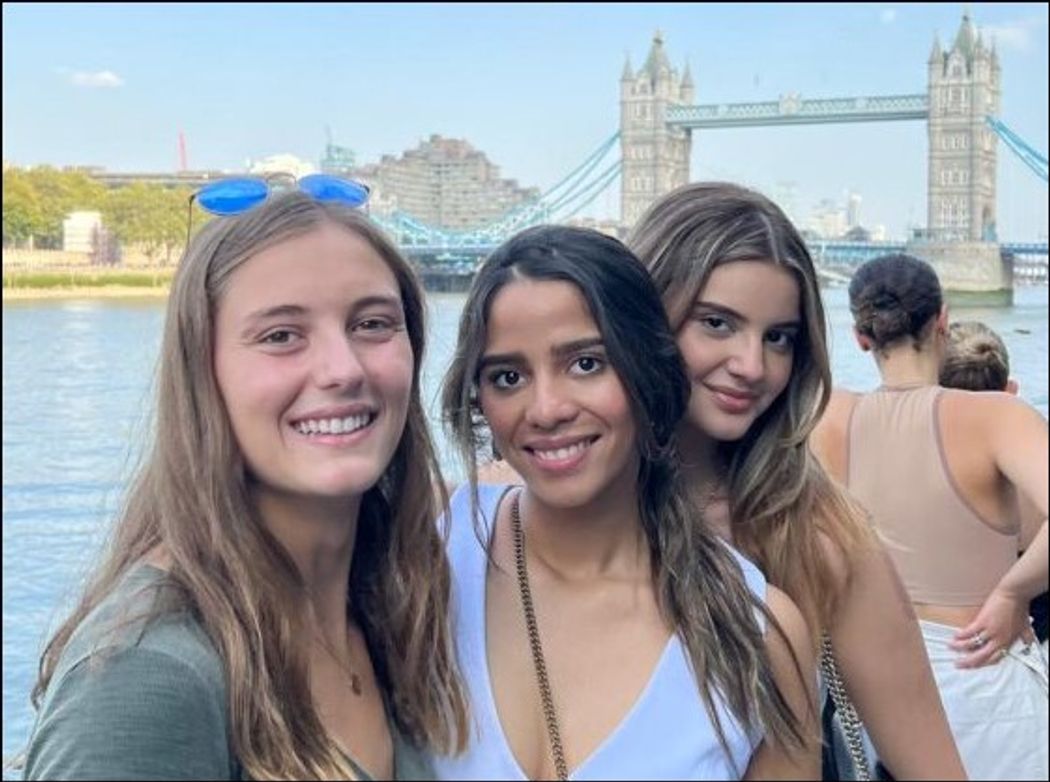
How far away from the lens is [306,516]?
97 cm

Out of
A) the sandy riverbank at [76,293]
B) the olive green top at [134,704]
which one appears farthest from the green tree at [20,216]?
the olive green top at [134,704]

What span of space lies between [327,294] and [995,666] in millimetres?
1107

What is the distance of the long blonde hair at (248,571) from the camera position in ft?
2.83

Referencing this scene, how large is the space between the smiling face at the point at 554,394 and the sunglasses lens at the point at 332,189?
131 mm

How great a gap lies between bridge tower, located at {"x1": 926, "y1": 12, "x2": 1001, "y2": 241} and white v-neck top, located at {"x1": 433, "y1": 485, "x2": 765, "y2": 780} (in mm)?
35168

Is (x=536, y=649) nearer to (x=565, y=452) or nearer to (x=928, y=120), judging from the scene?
(x=565, y=452)

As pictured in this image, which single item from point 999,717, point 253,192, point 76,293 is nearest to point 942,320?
point 999,717

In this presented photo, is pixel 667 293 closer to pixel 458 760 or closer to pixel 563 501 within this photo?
pixel 563 501

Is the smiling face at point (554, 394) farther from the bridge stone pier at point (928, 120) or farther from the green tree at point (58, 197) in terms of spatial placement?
the green tree at point (58, 197)

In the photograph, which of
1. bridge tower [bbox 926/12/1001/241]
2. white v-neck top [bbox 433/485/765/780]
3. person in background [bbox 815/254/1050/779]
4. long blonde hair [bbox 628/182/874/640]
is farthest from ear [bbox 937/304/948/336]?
bridge tower [bbox 926/12/1001/241]

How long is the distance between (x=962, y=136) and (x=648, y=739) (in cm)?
3948

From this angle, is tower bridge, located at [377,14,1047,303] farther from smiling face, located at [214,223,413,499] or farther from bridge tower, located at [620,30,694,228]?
smiling face, located at [214,223,413,499]

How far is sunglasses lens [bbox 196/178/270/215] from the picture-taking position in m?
0.99

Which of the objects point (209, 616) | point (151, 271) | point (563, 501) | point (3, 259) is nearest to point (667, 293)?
point (563, 501)
